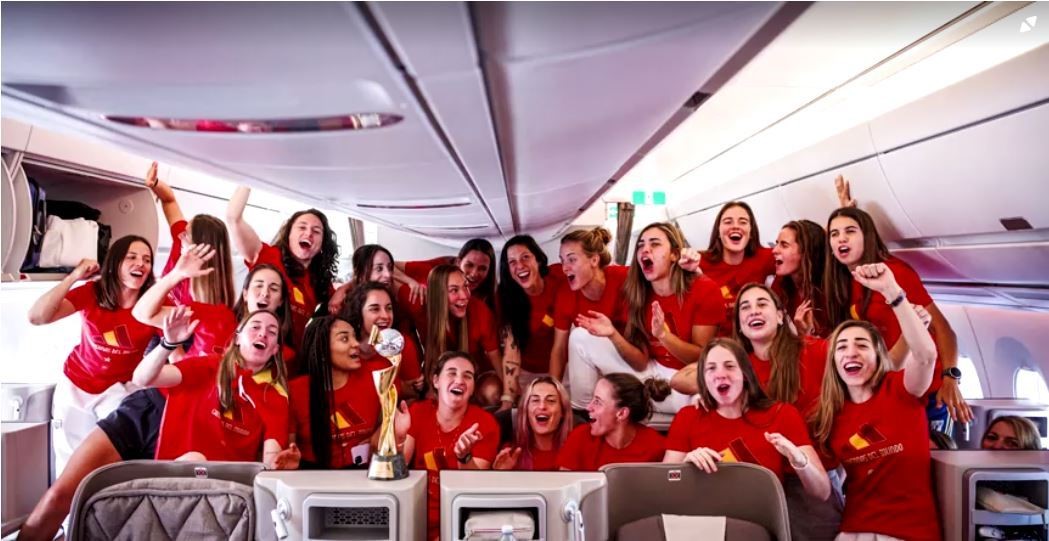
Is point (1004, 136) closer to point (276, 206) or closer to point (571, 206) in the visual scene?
point (571, 206)

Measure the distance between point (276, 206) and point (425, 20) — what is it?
6.61ft

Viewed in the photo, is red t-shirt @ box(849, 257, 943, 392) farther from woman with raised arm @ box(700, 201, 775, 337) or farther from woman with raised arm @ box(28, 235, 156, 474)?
woman with raised arm @ box(28, 235, 156, 474)

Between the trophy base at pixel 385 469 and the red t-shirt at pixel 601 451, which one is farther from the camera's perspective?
the red t-shirt at pixel 601 451

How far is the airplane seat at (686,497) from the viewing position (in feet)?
7.16

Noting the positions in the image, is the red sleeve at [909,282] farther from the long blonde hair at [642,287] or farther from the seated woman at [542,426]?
the seated woman at [542,426]

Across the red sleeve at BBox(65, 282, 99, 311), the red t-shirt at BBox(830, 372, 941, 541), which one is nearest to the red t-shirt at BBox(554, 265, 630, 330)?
the red t-shirt at BBox(830, 372, 941, 541)

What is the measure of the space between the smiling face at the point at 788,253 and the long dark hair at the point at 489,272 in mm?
Result: 1268

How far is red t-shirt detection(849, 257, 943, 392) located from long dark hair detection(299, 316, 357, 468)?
205cm

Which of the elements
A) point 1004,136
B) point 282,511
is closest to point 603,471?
point 282,511

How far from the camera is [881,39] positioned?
2.55 meters

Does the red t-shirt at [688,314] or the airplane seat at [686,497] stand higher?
the red t-shirt at [688,314]

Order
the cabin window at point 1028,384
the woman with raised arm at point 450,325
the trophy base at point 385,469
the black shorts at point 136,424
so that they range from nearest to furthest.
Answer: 1. the trophy base at point 385,469
2. the black shorts at point 136,424
3. the woman with raised arm at point 450,325
4. the cabin window at point 1028,384

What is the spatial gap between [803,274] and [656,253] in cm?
60

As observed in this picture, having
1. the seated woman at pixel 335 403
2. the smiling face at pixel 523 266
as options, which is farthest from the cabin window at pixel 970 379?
the seated woman at pixel 335 403
